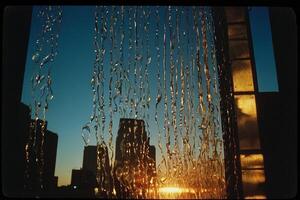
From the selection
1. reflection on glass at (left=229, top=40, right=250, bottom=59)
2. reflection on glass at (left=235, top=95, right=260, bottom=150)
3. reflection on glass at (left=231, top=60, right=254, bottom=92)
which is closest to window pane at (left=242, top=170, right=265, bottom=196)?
reflection on glass at (left=235, top=95, right=260, bottom=150)

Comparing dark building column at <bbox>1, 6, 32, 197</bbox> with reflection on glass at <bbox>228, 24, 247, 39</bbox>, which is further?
reflection on glass at <bbox>228, 24, 247, 39</bbox>

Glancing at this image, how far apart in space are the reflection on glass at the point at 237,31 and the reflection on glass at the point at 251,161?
1.18m

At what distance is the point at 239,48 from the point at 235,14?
1.24ft

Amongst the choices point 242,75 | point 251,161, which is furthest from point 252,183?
point 242,75

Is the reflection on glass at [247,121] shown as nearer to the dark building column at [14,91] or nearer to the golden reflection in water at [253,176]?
the golden reflection in water at [253,176]

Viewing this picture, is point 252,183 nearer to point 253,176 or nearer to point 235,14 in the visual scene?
point 253,176

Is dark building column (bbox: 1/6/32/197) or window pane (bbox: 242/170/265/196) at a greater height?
dark building column (bbox: 1/6/32/197)

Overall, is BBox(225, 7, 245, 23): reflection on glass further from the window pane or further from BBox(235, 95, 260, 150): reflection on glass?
the window pane

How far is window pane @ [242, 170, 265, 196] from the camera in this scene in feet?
7.75

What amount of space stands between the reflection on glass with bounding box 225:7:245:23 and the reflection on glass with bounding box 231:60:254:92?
0.47m

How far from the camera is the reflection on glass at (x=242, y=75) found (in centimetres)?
257

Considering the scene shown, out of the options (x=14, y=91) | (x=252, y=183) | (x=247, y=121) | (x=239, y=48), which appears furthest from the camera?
(x=239, y=48)

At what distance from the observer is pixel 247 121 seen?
253 cm

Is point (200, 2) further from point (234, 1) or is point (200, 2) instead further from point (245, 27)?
point (245, 27)
